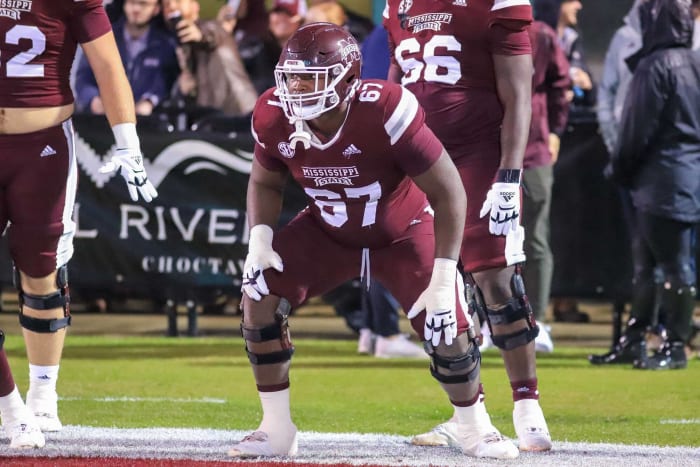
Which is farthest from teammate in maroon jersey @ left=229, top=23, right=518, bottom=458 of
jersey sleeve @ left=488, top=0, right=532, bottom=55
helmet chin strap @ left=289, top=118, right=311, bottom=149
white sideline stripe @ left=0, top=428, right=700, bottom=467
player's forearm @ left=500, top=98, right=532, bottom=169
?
jersey sleeve @ left=488, top=0, right=532, bottom=55

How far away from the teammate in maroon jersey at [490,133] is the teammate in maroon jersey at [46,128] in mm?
1188

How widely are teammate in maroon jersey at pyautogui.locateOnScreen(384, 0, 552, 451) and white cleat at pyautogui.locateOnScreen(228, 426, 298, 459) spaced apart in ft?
2.08

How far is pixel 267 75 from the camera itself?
11.0 metres

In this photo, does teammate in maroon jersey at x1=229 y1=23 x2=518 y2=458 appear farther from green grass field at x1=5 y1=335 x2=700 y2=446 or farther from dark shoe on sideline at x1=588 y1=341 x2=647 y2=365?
dark shoe on sideline at x1=588 y1=341 x2=647 y2=365

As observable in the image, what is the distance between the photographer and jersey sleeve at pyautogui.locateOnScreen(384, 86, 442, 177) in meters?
4.69

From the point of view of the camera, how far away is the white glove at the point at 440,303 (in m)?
4.74

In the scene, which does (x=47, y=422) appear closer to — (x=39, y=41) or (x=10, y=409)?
(x=10, y=409)

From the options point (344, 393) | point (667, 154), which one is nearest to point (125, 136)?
point (344, 393)

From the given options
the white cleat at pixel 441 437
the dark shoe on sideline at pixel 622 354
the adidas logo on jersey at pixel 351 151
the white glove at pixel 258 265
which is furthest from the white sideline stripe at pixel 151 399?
the dark shoe on sideline at pixel 622 354

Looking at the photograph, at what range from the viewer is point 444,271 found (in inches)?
187

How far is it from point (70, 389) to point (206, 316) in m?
3.96

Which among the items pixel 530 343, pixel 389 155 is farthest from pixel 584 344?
pixel 389 155

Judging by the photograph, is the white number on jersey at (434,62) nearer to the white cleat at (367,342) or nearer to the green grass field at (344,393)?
the green grass field at (344,393)

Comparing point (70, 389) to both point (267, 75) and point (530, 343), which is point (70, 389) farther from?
point (267, 75)
